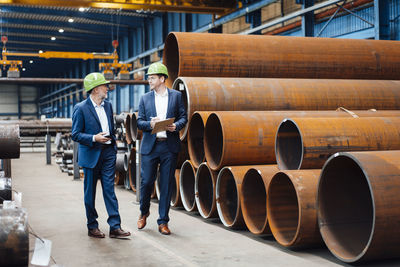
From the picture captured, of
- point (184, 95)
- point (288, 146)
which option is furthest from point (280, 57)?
point (288, 146)

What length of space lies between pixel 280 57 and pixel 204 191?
88.9 inches

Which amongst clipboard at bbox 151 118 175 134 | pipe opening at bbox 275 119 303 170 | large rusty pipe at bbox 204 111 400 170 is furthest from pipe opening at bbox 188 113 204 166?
pipe opening at bbox 275 119 303 170

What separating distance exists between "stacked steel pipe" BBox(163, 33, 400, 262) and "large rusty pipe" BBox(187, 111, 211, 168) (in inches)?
0.5

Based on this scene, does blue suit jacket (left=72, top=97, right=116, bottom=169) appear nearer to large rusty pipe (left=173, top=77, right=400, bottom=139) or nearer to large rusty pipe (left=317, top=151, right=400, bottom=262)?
large rusty pipe (left=173, top=77, right=400, bottom=139)

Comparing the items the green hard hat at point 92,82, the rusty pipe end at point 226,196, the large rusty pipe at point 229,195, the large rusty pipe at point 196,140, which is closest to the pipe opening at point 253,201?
the large rusty pipe at point 229,195

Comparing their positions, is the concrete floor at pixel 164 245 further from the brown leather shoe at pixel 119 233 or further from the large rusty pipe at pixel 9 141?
the large rusty pipe at pixel 9 141

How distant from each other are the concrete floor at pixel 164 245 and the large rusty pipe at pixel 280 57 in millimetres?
2052

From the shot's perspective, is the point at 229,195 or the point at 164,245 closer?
the point at 164,245

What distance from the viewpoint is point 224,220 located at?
217 inches

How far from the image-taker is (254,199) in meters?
5.26

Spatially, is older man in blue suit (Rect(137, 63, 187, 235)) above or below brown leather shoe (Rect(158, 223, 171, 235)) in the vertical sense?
above

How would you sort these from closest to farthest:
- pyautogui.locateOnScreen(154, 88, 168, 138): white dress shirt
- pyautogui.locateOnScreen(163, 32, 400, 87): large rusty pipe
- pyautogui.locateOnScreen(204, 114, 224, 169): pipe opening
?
pyautogui.locateOnScreen(154, 88, 168, 138): white dress shirt, pyautogui.locateOnScreen(204, 114, 224, 169): pipe opening, pyautogui.locateOnScreen(163, 32, 400, 87): large rusty pipe

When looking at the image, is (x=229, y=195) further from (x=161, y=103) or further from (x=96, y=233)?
(x=96, y=233)

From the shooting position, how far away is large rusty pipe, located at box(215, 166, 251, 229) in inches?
210
